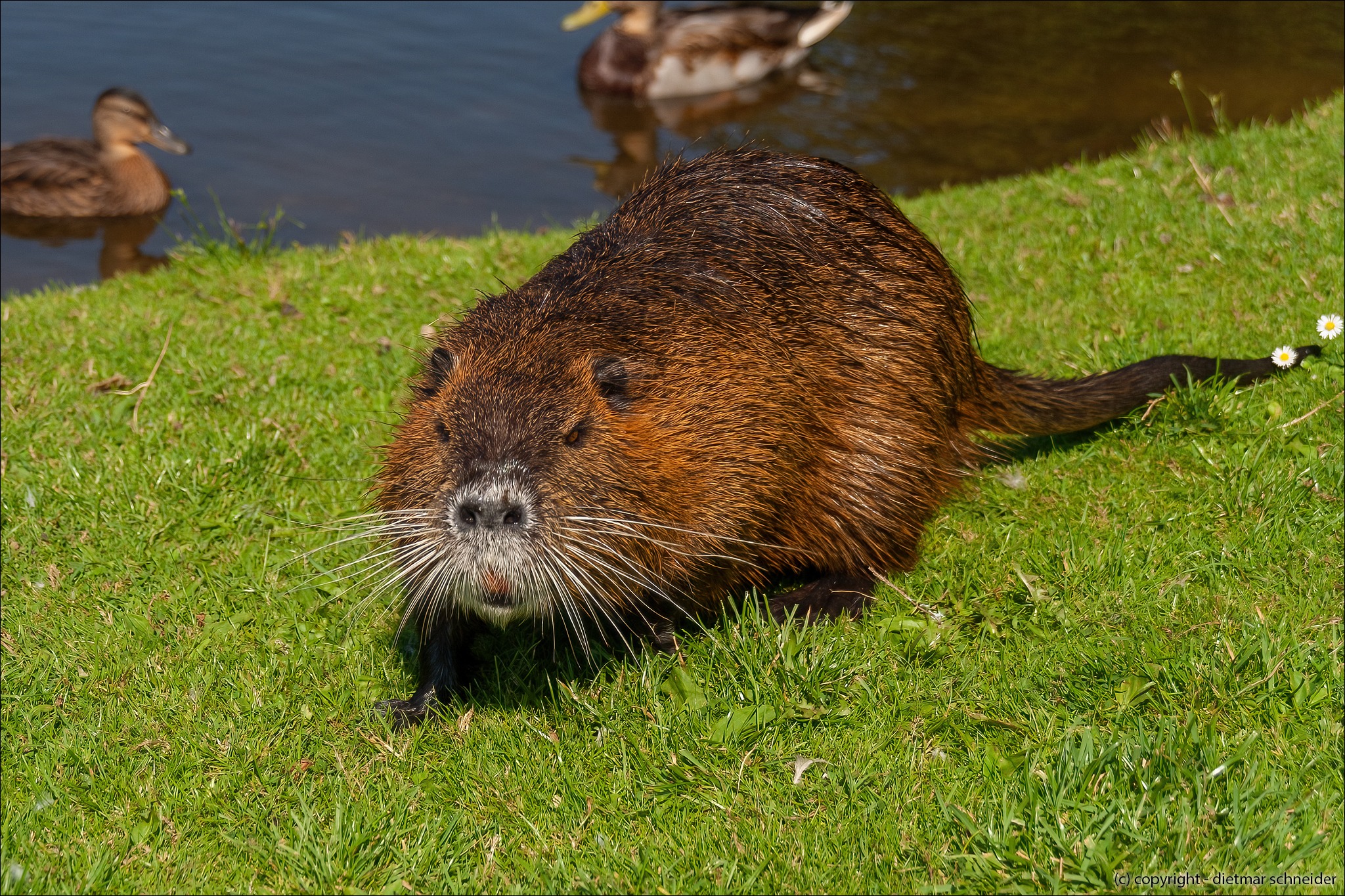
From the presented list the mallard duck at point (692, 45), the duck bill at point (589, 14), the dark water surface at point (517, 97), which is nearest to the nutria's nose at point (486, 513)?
the dark water surface at point (517, 97)

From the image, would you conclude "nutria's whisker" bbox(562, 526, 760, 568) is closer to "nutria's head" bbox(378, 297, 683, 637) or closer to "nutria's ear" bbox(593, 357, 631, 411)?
"nutria's head" bbox(378, 297, 683, 637)

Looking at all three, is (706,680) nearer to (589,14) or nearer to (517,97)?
(517,97)

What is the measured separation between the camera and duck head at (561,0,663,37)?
9.88 metres

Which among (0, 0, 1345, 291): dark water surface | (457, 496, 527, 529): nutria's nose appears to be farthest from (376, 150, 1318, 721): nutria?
(0, 0, 1345, 291): dark water surface

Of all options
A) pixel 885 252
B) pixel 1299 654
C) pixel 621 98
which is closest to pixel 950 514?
pixel 885 252

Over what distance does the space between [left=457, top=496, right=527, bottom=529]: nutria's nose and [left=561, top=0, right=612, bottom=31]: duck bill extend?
8587 millimetres

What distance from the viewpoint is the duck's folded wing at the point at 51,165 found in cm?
714

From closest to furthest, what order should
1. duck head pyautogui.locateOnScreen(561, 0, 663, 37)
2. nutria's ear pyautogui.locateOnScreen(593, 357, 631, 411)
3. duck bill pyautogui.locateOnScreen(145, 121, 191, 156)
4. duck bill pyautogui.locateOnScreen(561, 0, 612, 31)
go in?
nutria's ear pyautogui.locateOnScreen(593, 357, 631, 411), duck bill pyautogui.locateOnScreen(145, 121, 191, 156), duck head pyautogui.locateOnScreen(561, 0, 663, 37), duck bill pyautogui.locateOnScreen(561, 0, 612, 31)

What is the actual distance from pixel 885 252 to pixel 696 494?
1.02 metres

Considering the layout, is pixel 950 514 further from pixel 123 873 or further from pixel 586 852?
pixel 123 873

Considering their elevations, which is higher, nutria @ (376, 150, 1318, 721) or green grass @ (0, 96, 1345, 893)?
nutria @ (376, 150, 1318, 721)

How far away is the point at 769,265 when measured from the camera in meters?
3.11

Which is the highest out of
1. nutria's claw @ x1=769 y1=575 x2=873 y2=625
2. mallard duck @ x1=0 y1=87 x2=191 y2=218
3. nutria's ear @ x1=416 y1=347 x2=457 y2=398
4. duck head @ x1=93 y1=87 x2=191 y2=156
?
nutria's ear @ x1=416 y1=347 x2=457 y2=398

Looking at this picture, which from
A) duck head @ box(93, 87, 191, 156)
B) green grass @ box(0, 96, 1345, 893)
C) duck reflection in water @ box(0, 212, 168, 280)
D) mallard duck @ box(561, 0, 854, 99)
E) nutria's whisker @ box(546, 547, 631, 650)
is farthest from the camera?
mallard duck @ box(561, 0, 854, 99)
